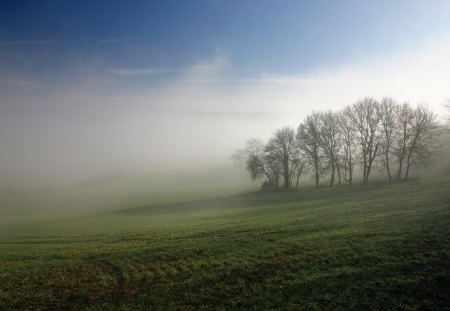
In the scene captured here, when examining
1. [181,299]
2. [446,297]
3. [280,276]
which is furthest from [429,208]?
[181,299]

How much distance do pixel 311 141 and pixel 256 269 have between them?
203ft

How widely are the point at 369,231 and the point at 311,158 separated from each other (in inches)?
2119

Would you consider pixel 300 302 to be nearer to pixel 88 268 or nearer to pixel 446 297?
pixel 446 297

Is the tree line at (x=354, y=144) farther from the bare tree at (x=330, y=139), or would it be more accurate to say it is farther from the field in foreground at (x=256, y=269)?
the field in foreground at (x=256, y=269)

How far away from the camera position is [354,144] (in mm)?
72125

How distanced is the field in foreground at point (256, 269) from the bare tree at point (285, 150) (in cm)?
5282

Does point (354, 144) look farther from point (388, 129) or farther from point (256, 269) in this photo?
point (256, 269)

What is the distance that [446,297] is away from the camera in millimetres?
13633

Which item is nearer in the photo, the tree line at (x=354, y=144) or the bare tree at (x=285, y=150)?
the tree line at (x=354, y=144)

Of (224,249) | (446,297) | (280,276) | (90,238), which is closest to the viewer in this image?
(446,297)

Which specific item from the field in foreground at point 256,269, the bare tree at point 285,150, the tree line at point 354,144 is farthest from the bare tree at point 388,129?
the field in foreground at point 256,269

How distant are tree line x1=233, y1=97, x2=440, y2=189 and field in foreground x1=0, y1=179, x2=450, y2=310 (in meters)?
40.6

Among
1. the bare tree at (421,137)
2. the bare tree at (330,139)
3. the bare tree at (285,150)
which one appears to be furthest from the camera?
the bare tree at (285,150)

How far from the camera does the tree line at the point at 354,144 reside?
6550 centimetres
